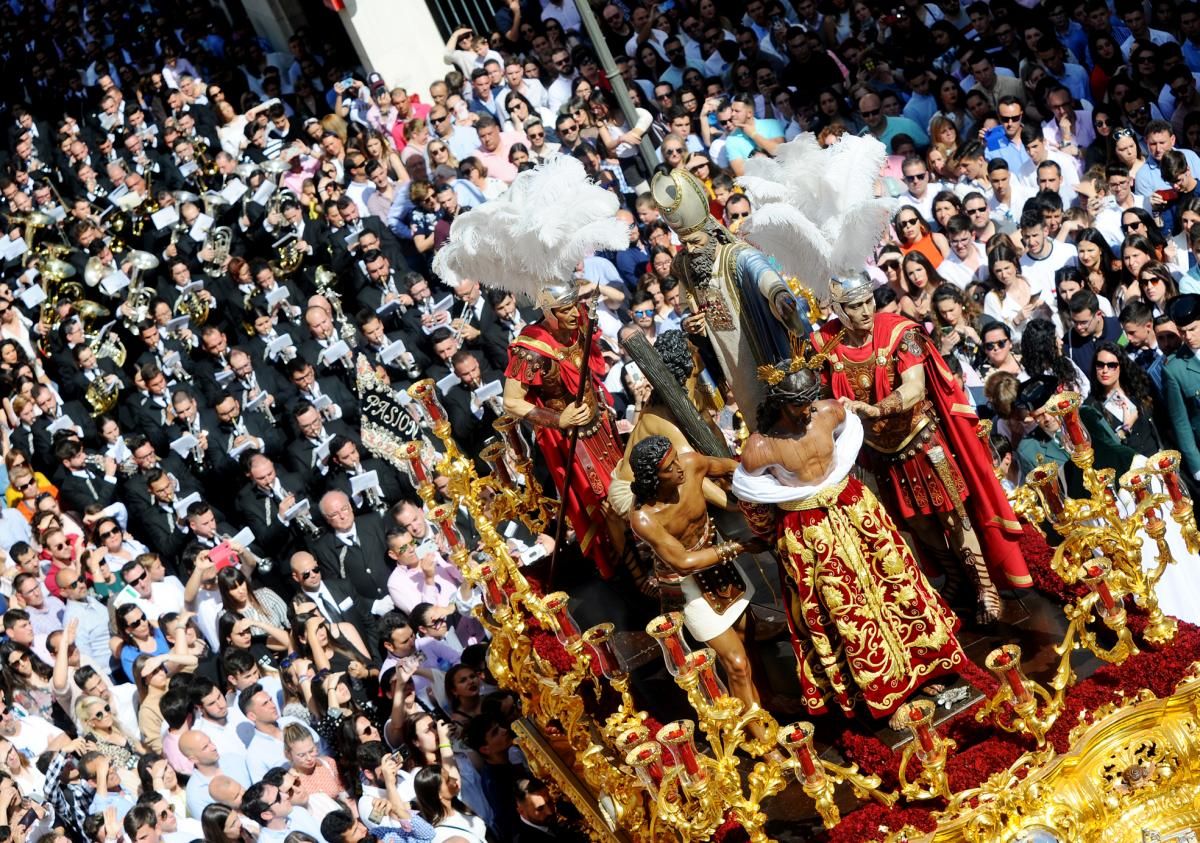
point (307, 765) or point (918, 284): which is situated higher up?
point (918, 284)

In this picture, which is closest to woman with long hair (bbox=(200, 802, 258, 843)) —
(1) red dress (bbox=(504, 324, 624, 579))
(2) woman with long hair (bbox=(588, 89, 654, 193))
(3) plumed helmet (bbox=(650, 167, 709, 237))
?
(1) red dress (bbox=(504, 324, 624, 579))

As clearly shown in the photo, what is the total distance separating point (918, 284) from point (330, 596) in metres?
5.06

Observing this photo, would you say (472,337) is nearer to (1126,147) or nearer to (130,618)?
(130,618)

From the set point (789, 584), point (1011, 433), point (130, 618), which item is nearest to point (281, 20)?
point (130, 618)

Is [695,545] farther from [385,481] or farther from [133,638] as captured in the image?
[133,638]

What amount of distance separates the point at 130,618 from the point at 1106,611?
7.22m

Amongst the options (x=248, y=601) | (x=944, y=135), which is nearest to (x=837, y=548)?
(x=248, y=601)

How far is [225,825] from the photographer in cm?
1019

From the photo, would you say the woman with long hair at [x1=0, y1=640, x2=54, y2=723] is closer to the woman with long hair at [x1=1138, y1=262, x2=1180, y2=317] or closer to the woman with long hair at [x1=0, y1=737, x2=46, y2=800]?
the woman with long hair at [x1=0, y1=737, x2=46, y2=800]

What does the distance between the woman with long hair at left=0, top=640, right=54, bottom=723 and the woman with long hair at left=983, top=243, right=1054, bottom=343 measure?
300 inches

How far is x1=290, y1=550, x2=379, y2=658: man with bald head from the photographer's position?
481 inches

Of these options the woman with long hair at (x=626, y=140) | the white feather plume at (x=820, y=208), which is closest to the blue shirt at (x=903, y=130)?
the woman with long hair at (x=626, y=140)

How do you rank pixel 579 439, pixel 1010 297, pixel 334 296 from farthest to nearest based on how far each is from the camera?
1. pixel 334 296
2. pixel 1010 297
3. pixel 579 439

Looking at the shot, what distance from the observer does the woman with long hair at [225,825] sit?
10.2 metres
